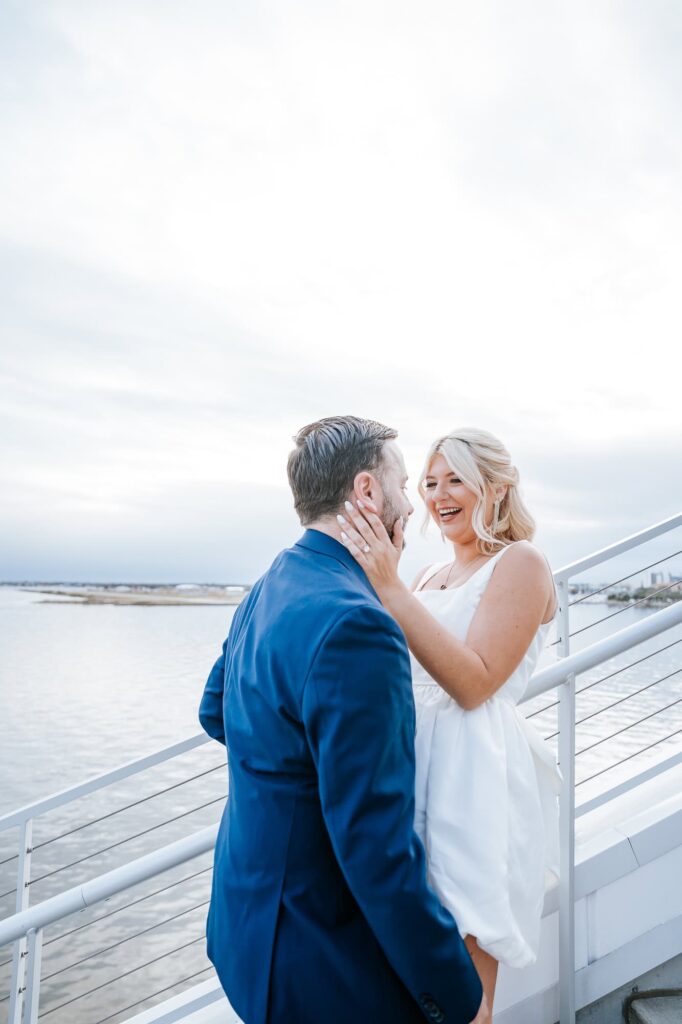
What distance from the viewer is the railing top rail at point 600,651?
1714 millimetres

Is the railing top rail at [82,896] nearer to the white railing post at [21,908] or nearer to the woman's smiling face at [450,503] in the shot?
the white railing post at [21,908]

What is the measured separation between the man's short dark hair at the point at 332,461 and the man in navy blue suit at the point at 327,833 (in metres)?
0.12

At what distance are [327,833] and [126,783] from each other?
414 inches

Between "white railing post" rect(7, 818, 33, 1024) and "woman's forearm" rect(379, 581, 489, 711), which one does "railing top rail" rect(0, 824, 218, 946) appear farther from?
"woman's forearm" rect(379, 581, 489, 711)

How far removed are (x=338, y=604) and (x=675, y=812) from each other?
159 cm

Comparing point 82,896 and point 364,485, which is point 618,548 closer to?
point 364,485

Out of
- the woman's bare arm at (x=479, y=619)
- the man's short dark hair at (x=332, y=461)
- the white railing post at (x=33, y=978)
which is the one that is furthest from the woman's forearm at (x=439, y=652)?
the white railing post at (x=33, y=978)

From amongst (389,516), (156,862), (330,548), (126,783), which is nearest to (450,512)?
(389,516)

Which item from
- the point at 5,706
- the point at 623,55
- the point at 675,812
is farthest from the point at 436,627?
the point at 5,706

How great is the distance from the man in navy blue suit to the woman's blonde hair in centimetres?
68

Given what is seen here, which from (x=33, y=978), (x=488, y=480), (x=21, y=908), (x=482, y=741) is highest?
(x=488, y=480)

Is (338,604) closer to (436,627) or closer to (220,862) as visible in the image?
(436,627)

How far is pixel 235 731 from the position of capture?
1.13 metres

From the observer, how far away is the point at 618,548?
2.21 meters
